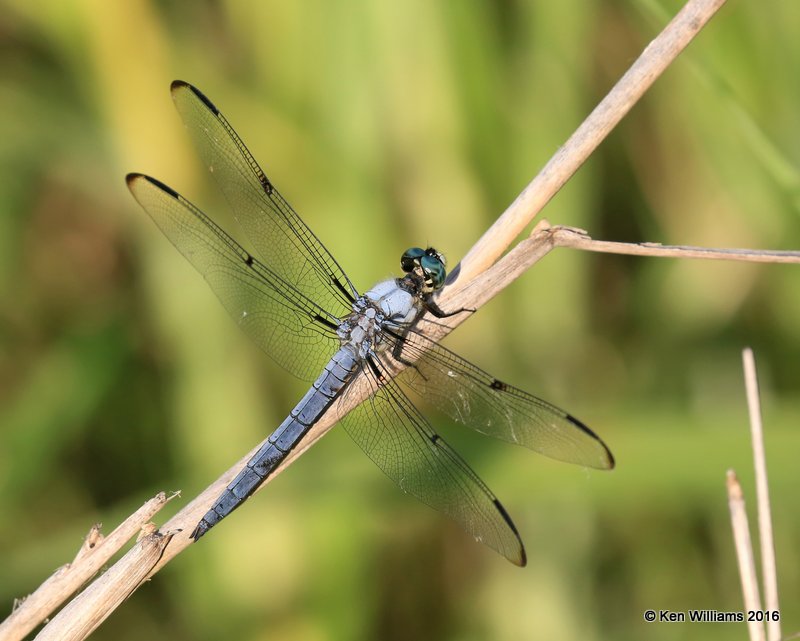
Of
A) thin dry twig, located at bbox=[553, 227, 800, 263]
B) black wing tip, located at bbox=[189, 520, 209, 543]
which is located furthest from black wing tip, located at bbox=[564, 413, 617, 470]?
black wing tip, located at bbox=[189, 520, 209, 543]

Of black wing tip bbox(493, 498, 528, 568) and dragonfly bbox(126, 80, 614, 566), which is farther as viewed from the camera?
dragonfly bbox(126, 80, 614, 566)

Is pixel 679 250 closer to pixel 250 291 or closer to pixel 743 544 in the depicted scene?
pixel 743 544

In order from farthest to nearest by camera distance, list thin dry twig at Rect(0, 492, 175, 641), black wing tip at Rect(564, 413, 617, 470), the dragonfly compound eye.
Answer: the dragonfly compound eye → black wing tip at Rect(564, 413, 617, 470) → thin dry twig at Rect(0, 492, 175, 641)

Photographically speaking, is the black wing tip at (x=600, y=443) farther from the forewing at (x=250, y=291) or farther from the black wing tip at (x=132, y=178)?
the black wing tip at (x=132, y=178)

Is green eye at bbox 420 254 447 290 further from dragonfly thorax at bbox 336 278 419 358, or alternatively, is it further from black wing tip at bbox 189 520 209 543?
black wing tip at bbox 189 520 209 543

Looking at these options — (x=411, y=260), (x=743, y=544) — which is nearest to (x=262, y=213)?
(x=411, y=260)

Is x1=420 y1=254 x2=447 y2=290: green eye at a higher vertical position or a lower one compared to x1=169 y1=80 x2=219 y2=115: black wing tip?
higher

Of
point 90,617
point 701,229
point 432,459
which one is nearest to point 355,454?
point 432,459
